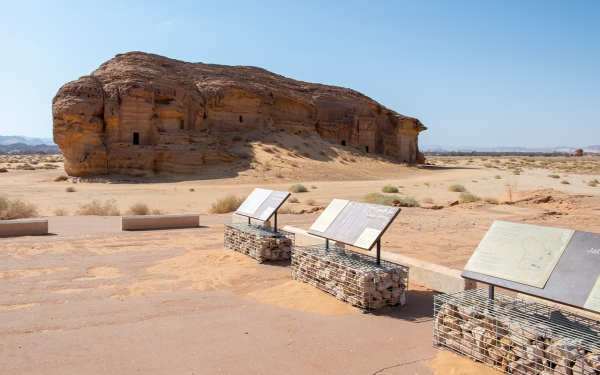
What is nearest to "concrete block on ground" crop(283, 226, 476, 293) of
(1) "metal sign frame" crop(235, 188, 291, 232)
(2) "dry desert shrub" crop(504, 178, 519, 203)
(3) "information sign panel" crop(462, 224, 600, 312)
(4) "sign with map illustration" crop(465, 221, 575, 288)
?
(4) "sign with map illustration" crop(465, 221, 575, 288)

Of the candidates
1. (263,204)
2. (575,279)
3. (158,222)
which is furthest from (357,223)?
(158,222)

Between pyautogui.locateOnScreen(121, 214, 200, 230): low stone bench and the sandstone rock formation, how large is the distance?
19271 millimetres

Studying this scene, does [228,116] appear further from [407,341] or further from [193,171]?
[407,341]

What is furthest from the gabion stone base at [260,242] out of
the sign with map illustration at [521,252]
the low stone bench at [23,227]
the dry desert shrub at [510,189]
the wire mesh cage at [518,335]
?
the dry desert shrub at [510,189]

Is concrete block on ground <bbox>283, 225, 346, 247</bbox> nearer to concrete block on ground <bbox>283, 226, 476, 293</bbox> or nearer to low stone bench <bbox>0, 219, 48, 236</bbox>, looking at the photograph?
concrete block on ground <bbox>283, 226, 476, 293</bbox>

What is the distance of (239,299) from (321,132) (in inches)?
1772

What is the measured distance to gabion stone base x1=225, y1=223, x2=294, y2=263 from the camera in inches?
404

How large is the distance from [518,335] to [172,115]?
33.9m

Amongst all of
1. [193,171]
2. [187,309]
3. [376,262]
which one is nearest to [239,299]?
[187,309]

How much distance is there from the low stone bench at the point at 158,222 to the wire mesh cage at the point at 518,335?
1078 centimetres

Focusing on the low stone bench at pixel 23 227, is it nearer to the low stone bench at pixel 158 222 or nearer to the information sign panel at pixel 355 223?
the low stone bench at pixel 158 222

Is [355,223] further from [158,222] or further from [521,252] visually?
[158,222]

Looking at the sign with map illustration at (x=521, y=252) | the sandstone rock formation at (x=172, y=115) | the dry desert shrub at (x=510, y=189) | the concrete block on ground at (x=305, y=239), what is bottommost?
the concrete block on ground at (x=305, y=239)

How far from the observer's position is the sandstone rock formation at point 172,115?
1273 inches
